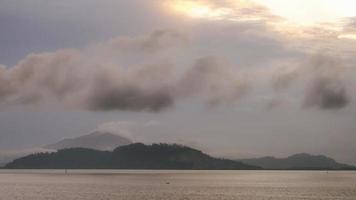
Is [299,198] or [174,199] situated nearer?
[174,199]

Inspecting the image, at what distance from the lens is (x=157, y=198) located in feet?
554

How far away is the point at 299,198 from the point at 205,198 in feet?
93.4

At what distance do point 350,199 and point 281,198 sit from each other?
64.0 feet

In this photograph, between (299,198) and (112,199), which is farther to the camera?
(299,198)

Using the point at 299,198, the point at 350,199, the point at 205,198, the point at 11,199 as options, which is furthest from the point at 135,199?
the point at 350,199

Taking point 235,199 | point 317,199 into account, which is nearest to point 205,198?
point 235,199

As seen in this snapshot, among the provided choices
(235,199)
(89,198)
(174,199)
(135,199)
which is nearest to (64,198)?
(89,198)

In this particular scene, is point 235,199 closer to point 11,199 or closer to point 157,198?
point 157,198

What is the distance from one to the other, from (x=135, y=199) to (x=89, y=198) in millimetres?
14173

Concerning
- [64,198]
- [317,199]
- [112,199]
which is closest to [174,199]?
[112,199]

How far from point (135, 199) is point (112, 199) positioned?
661 centimetres

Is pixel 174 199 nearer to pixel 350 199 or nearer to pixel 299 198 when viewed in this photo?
pixel 299 198

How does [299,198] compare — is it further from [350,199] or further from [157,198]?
[157,198]

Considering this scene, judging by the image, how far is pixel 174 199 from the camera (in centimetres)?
16388
